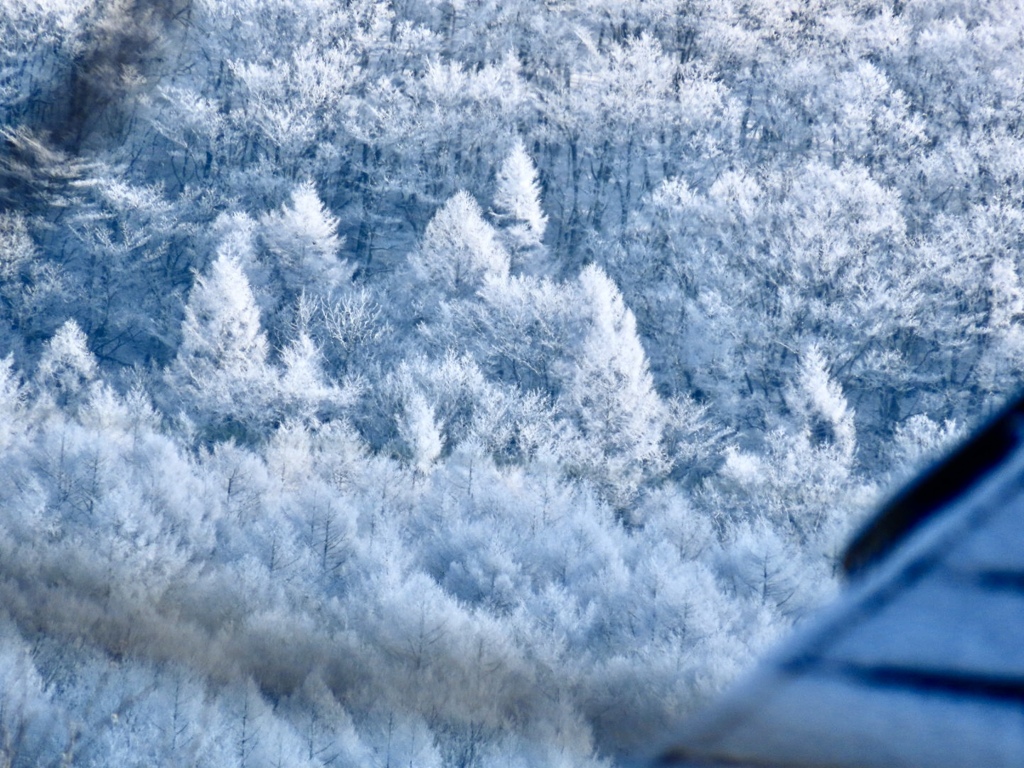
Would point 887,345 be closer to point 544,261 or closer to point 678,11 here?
point 544,261

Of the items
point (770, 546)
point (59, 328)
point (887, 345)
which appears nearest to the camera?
point (770, 546)

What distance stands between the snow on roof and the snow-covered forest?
13.4 metres

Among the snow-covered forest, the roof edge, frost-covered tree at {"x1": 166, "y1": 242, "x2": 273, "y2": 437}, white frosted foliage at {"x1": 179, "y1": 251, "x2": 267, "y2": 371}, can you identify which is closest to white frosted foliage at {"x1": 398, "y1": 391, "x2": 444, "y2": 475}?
the snow-covered forest

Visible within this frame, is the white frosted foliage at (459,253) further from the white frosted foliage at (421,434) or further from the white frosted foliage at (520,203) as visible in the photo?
the white frosted foliage at (421,434)

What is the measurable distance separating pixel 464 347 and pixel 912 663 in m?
27.0

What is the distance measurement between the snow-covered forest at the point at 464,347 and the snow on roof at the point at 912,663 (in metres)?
13.4

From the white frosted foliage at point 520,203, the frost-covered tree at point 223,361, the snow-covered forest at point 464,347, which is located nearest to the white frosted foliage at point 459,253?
the snow-covered forest at point 464,347

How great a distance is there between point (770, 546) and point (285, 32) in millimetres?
22453

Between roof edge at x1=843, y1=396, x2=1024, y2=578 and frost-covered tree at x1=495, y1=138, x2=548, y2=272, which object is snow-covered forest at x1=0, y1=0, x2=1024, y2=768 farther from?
roof edge at x1=843, y1=396, x2=1024, y2=578

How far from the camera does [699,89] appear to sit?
33625mm

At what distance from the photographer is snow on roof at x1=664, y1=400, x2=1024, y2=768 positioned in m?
0.64

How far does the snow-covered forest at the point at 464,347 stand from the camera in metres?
18.4

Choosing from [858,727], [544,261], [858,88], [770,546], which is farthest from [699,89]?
[858,727]

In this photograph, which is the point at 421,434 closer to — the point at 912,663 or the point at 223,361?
the point at 223,361
